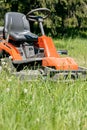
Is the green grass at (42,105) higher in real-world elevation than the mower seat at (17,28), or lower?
higher

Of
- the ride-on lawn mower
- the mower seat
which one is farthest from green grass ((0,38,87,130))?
the mower seat

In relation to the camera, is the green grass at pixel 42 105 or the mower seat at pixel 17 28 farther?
the mower seat at pixel 17 28

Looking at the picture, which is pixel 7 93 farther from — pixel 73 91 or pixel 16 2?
pixel 16 2

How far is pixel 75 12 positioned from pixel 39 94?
16.4 m

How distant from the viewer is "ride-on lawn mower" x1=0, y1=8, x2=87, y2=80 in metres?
6.36

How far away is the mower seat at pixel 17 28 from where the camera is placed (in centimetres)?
714

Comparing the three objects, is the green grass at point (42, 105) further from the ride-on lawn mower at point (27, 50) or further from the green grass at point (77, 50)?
the green grass at point (77, 50)

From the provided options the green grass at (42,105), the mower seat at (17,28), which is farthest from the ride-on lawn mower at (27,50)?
the green grass at (42,105)

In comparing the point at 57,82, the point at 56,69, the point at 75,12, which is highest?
the point at 57,82

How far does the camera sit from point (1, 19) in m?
19.0

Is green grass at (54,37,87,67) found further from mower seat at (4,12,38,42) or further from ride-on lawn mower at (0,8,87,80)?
ride-on lawn mower at (0,8,87,80)

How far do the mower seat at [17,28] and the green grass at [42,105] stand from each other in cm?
273

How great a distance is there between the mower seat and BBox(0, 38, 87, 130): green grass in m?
2.73

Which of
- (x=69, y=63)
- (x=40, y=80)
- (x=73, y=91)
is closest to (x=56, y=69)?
(x=69, y=63)
